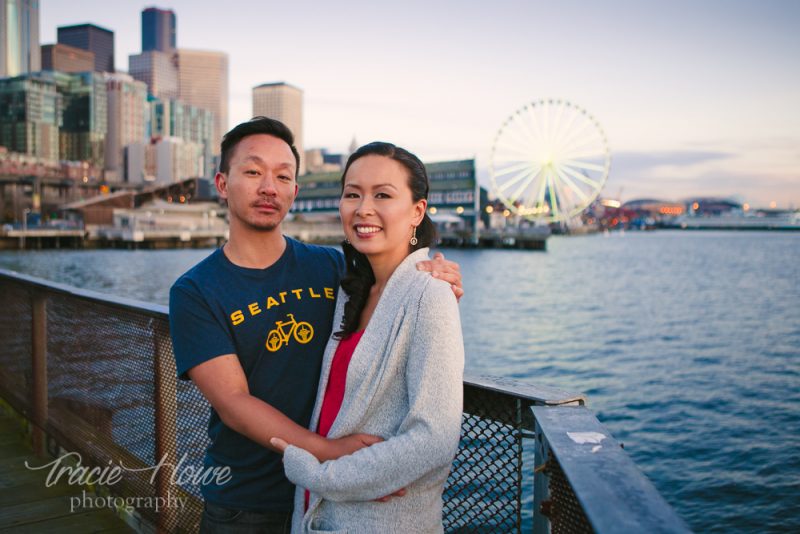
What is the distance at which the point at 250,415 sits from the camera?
2258 millimetres

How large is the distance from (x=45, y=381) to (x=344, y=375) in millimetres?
3977

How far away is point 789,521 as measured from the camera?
10086 mm

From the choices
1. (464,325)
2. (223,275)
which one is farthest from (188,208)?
(223,275)

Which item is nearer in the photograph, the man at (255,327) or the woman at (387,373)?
the woman at (387,373)

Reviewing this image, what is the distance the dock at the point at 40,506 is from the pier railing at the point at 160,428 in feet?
0.32

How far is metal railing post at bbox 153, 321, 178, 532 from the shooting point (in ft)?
11.9

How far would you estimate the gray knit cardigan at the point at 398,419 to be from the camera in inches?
75.5

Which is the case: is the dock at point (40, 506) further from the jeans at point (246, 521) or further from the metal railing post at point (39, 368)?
the jeans at point (246, 521)

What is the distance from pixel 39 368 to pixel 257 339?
143 inches

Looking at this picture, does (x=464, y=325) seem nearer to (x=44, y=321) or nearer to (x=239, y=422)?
(x=44, y=321)

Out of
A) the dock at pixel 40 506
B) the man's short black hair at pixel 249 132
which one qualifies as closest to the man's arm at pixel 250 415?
the man's short black hair at pixel 249 132

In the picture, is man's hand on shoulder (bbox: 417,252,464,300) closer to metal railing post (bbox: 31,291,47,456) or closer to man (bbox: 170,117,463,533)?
man (bbox: 170,117,463,533)

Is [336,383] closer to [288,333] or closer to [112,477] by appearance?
[288,333]

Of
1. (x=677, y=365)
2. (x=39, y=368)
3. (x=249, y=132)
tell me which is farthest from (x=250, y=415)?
(x=677, y=365)
